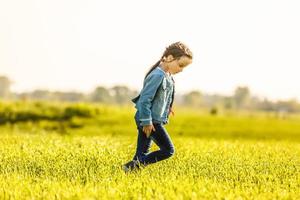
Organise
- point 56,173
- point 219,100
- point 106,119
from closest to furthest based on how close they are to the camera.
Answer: point 56,173 → point 106,119 → point 219,100

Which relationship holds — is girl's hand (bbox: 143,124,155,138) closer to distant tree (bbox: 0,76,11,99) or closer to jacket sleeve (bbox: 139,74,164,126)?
jacket sleeve (bbox: 139,74,164,126)

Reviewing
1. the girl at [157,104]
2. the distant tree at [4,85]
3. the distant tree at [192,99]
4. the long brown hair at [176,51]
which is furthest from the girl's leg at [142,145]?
the distant tree at [4,85]

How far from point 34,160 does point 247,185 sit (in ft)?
12.3

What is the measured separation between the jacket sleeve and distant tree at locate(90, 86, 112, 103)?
12422 centimetres

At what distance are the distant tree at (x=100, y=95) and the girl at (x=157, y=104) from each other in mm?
123899

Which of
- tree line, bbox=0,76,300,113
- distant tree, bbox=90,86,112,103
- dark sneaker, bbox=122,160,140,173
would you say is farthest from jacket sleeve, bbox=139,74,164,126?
distant tree, bbox=90,86,112,103

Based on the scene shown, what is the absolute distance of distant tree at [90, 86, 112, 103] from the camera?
134 m

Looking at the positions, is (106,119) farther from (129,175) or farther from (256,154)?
(129,175)

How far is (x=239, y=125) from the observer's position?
47125 mm

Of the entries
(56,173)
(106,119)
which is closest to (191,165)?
(56,173)

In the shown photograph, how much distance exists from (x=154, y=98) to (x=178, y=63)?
678 millimetres

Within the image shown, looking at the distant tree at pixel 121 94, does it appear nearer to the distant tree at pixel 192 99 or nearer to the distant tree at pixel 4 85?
the distant tree at pixel 192 99

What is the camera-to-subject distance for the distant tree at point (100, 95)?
13450 cm

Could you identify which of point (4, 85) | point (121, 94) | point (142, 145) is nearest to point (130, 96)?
point (121, 94)
